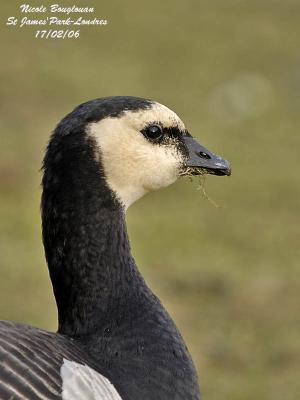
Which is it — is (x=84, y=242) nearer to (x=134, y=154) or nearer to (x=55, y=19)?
(x=134, y=154)

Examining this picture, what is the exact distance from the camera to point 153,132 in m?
4.09

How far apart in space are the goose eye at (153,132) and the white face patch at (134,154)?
17mm

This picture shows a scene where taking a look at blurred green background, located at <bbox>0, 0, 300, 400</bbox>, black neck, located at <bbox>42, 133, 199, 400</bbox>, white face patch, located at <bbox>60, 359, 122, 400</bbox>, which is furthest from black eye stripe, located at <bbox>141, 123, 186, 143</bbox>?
blurred green background, located at <bbox>0, 0, 300, 400</bbox>

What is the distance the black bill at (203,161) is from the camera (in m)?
4.22

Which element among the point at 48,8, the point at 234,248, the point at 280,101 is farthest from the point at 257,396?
the point at 48,8

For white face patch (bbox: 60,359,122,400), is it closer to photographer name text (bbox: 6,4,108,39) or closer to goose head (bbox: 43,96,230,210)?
goose head (bbox: 43,96,230,210)

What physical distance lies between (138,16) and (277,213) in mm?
9073

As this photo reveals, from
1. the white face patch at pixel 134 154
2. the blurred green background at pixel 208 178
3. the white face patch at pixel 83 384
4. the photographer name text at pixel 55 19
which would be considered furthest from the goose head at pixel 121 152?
the photographer name text at pixel 55 19

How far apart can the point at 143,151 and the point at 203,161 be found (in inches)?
11.4

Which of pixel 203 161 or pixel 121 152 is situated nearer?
pixel 121 152

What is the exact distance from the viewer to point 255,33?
17969 millimetres

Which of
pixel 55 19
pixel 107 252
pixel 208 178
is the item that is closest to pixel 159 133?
pixel 107 252

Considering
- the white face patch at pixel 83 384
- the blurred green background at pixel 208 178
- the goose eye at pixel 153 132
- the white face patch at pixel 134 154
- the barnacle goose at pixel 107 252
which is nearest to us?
the white face patch at pixel 83 384

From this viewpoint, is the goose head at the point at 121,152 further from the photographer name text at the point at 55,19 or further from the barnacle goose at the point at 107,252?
the photographer name text at the point at 55,19
